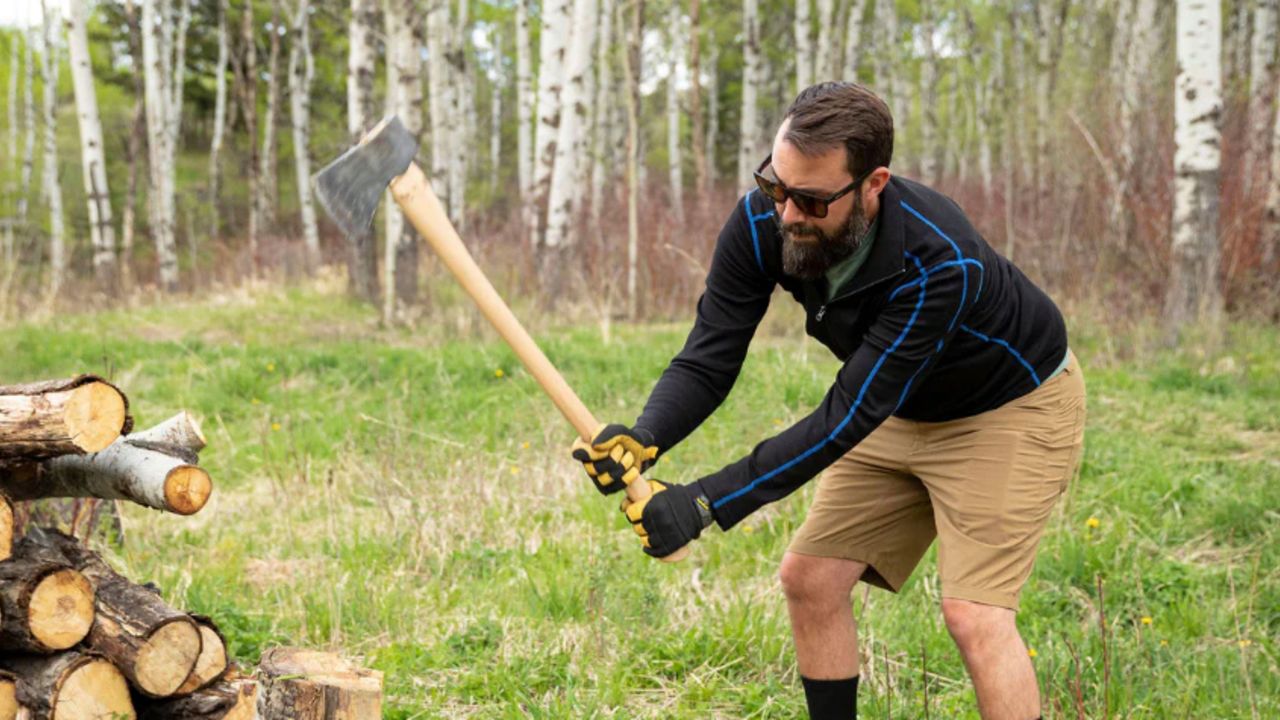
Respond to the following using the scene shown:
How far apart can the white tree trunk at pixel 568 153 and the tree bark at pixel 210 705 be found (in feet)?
26.9

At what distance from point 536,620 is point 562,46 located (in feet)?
27.6

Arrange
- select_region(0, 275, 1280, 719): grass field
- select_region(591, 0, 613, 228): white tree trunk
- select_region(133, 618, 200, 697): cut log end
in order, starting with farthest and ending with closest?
select_region(591, 0, 613, 228): white tree trunk → select_region(0, 275, 1280, 719): grass field → select_region(133, 618, 200, 697): cut log end

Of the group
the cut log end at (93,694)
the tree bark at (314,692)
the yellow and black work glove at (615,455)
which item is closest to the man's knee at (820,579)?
the yellow and black work glove at (615,455)

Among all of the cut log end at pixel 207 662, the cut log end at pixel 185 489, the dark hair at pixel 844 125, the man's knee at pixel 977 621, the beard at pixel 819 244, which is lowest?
the cut log end at pixel 207 662

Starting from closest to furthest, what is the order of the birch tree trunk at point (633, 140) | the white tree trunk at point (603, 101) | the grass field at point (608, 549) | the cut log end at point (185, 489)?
the cut log end at point (185, 489) → the grass field at point (608, 549) → the birch tree trunk at point (633, 140) → the white tree trunk at point (603, 101)

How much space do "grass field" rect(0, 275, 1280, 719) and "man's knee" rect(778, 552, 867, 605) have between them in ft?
1.03

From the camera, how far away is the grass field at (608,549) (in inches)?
140

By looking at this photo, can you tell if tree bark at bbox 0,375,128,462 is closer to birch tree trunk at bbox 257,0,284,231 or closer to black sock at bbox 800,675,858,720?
black sock at bbox 800,675,858,720

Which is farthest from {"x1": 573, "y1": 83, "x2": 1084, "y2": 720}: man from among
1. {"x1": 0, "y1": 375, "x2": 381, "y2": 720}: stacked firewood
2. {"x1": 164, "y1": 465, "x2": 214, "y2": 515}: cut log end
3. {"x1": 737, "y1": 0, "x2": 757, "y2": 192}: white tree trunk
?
{"x1": 737, "y1": 0, "x2": 757, "y2": 192}: white tree trunk

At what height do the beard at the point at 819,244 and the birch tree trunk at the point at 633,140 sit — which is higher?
the beard at the point at 819,244

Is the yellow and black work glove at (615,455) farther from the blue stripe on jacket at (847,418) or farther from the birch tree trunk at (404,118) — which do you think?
the birch tree trunk at (404,118)

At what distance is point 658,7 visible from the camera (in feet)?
75.5

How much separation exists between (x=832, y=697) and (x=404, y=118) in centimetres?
815

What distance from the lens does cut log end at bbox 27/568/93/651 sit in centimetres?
278
